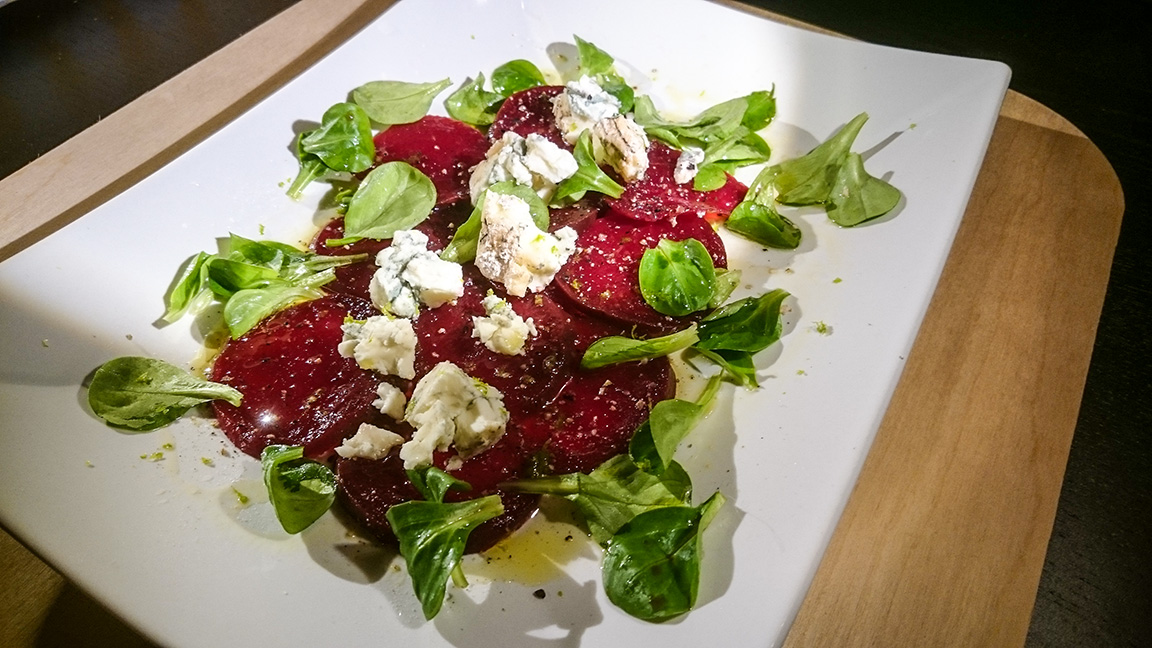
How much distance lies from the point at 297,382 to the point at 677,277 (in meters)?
0.80

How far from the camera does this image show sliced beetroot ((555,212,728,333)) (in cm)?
156

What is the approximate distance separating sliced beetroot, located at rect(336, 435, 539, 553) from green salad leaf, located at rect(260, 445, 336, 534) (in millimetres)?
41

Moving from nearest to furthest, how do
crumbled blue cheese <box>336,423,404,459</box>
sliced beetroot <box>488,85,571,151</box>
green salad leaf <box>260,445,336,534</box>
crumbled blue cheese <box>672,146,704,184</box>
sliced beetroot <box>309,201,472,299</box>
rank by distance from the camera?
green salad leaf <box>260,445,336,534</box> → crumbled blue cheese <box>336,423,404,459</box> → sliced beetroot <box>309,201,472,299</box> → crumbled blue cheese <box>672,146,704,184</box> → sliced beetroot <box>488,85,571,151</box>

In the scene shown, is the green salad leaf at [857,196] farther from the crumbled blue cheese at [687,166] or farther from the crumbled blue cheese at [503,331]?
the crumbled blue cheese at [503,331]

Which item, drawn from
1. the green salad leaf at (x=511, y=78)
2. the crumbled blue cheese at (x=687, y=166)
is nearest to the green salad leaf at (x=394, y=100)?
the green salad leaf at (x=511, y=78)

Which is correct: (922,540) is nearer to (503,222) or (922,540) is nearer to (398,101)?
(503,222)

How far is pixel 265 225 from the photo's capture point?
1.78 metres

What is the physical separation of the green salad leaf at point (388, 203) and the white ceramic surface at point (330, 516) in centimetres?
17

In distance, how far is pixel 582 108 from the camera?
1848 mm

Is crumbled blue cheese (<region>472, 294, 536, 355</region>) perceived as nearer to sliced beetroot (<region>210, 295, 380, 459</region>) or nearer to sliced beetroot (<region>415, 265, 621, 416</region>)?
sliced beetroot (<region>415, 265, 621, 416</region>)

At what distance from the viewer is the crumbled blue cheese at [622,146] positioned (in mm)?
1742

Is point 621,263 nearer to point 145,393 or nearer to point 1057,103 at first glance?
point 145,393

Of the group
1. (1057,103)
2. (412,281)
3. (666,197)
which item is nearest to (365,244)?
(412,281)

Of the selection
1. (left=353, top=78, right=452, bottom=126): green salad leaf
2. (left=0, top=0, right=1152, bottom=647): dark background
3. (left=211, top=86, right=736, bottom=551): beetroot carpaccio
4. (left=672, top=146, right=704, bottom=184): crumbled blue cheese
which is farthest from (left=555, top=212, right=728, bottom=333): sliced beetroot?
(left=0, top=0, right=1152, bottom=647): dark background
